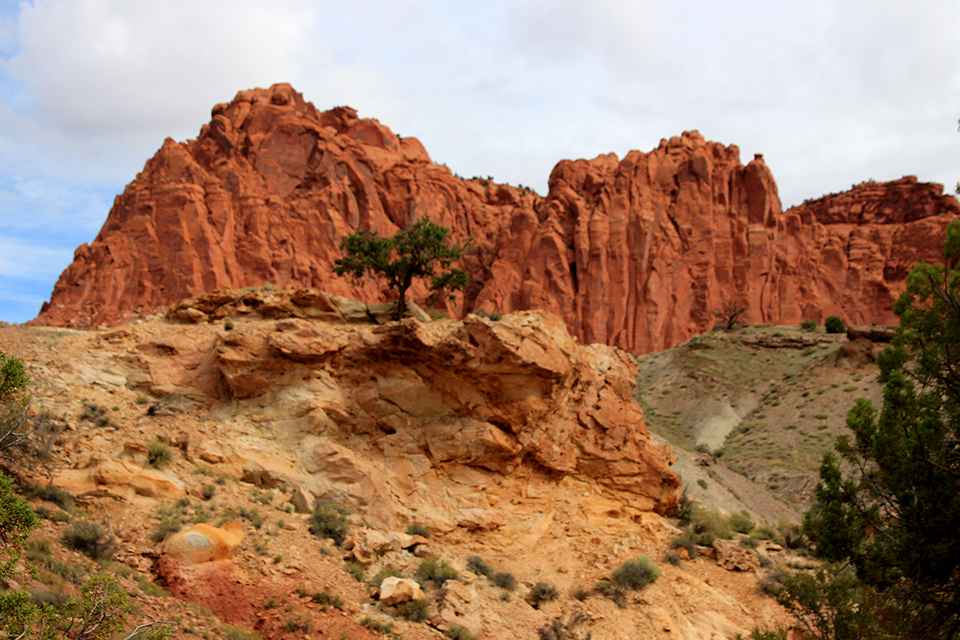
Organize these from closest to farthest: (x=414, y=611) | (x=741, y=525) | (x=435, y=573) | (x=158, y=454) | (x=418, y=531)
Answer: (x=414, y=611), (x=435, y=573), (x=158, y=454), (x=418, y=531), (x=741, y=525)

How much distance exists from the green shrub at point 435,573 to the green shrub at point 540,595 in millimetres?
2033

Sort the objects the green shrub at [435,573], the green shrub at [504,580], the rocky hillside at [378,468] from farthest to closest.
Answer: the green shrub at [504,580], the green shrub at [435,573], the rocky hillside at [378,468]

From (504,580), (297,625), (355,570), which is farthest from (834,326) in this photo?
(297,625)

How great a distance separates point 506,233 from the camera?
71125 mm

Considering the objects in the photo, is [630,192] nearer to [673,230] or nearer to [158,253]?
[673,230]

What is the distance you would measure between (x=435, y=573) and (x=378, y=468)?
13.3 ft

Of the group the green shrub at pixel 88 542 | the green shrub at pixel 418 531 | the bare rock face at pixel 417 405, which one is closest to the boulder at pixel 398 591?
the green shrub at pixel 418 531

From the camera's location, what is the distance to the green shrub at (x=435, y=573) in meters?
14.1

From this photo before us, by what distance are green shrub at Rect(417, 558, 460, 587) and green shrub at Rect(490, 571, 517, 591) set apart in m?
1.32

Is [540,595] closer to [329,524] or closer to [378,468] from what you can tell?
[329,524]

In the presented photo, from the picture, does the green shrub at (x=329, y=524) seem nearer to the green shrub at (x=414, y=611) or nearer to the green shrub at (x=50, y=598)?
the green shrub at (x=414, y=611)

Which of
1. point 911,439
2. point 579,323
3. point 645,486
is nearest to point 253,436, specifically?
point 645,486

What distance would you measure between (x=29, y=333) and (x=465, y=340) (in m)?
12.8

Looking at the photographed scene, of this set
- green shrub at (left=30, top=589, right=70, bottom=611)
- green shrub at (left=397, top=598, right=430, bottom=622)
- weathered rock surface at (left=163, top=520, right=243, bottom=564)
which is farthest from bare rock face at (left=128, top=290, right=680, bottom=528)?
green shrub at (left=30, top=589, right=70, bottom=611)
